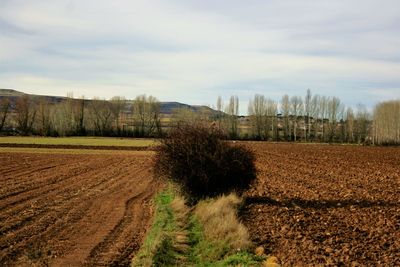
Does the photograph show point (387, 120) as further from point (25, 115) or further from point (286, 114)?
point (25, 115)

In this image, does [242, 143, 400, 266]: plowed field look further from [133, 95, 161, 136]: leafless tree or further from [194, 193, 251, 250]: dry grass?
[133, 95, 161, 136]: leafless tree

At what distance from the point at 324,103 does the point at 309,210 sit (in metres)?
134

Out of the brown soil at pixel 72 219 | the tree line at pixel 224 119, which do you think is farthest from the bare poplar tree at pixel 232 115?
the brown soil at pixel 72 219

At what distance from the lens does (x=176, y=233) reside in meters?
13.0

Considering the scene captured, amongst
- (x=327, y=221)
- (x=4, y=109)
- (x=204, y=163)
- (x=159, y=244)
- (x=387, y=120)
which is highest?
(x=4, y=109)

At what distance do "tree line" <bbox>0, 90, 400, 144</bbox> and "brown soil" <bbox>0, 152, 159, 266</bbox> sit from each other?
8827 cm

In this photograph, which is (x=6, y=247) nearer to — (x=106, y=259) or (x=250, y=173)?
(x=106, y=259)

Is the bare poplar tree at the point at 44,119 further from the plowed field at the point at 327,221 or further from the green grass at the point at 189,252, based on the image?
the green grass at the point at 189,252

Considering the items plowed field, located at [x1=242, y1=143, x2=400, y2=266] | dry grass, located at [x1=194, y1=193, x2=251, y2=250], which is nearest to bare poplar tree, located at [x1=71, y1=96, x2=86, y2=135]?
plowed field, located at [x1=242, y1=143, x2=400, y2=266]

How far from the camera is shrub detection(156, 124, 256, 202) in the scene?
16953mm

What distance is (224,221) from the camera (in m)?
12.2

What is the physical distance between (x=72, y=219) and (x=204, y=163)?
4947 millimetres

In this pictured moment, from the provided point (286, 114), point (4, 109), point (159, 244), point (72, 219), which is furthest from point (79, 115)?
point (159, 244)

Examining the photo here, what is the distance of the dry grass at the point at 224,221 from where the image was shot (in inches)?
421
